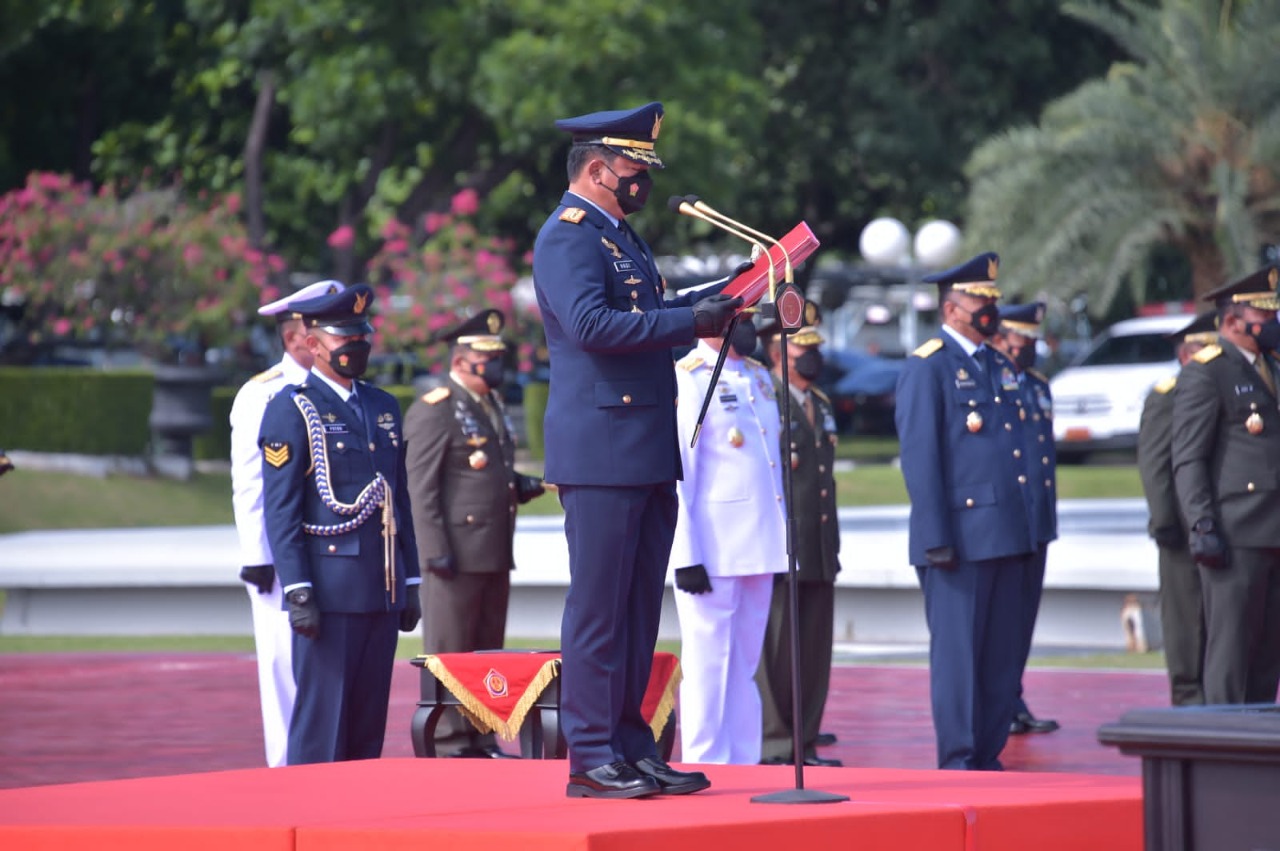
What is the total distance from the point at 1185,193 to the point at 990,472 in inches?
785

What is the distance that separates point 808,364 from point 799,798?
4.59 m

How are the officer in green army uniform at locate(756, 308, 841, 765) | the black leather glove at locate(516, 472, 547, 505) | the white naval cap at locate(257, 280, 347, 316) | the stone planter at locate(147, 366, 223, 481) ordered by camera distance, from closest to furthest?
the white naval cap at locate(257, 280, 347, 316) < the officer in green army uniform at locate(756, 308, 841, 765) < the black leather glove at locate(516, 472, 547, 505) < the stone planter at locate(147, 366, 223, 481)

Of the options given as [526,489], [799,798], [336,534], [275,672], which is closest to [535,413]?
[526,489]

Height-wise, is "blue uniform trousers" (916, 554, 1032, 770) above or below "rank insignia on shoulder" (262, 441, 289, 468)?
below

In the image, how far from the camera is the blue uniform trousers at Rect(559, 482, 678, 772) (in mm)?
5973

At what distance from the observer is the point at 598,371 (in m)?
5.98

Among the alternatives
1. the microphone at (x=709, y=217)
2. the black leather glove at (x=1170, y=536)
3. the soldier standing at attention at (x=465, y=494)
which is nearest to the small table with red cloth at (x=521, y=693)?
the soldier standing at attention at (x=465, y=494)

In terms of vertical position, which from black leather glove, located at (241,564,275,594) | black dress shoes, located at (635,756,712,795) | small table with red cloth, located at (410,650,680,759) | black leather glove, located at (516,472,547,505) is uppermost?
black leather glove, located at (516,472,547,505)

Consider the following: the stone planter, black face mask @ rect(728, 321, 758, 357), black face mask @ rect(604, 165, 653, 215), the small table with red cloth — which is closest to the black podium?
black face mask @ rect(604, 165, 653, 215)

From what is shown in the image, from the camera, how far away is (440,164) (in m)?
31.8

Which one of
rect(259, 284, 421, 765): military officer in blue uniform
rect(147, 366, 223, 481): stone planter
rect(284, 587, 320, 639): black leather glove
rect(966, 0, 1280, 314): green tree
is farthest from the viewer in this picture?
rect(966, 0, 1280, 314): green tree

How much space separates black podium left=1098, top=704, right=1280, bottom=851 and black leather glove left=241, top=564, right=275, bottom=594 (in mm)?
4196

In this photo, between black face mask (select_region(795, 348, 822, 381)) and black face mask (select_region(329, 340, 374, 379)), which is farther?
black face mask (select_region(795, 348, 822, 381))

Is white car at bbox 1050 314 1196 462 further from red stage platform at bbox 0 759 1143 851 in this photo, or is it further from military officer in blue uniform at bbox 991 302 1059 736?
red stage platform at bbox 0 759 1143 851
